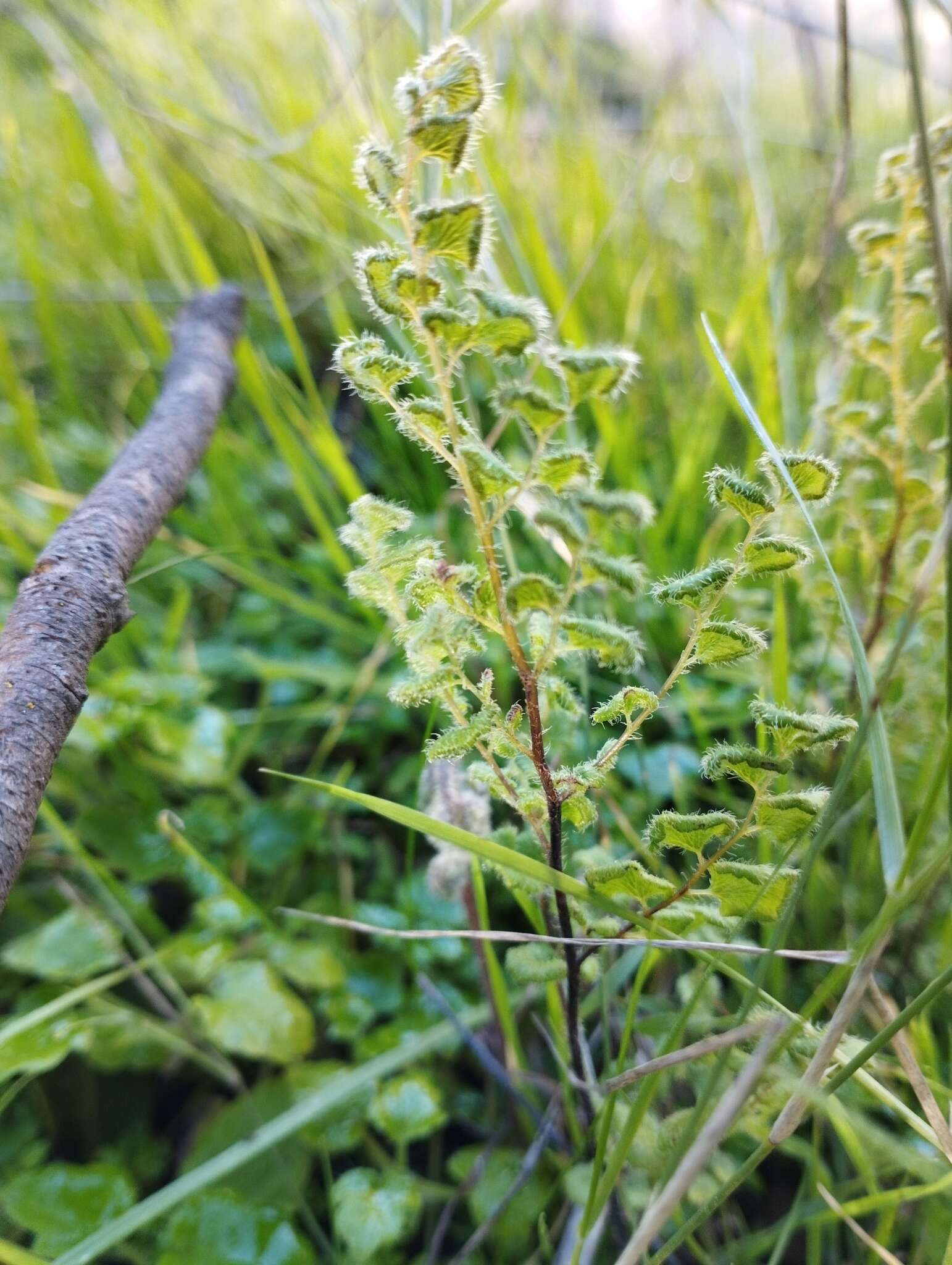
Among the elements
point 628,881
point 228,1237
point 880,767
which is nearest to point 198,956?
point 228,1237

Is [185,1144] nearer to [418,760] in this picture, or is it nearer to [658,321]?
[418,760]

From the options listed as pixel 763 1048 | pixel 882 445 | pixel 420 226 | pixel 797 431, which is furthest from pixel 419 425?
pixel 797 431

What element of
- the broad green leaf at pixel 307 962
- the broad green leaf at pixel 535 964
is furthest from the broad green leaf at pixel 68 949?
the broad green leaf at pixel 535 964

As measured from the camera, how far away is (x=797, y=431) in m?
0.98

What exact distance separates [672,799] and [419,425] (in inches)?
20.6

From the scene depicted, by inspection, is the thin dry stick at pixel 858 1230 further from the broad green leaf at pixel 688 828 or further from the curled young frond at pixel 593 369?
the curled young frond at pixel 593 369

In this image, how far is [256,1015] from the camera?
2.05 ft

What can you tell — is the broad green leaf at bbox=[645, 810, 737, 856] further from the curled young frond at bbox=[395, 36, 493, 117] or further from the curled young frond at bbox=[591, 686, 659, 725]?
the curled young frond at bbox=[395, 36, 493, 117]

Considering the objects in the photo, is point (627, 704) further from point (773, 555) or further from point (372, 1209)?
point (372, 1209)

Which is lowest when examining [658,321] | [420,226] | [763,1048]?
[763,1048]

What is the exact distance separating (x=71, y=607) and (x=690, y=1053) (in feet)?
1.24

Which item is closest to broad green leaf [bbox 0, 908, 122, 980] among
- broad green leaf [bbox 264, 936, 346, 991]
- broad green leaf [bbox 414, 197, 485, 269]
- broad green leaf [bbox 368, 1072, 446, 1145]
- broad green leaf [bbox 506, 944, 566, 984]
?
broad green leaf [bbox 264, 936, 346, 991]

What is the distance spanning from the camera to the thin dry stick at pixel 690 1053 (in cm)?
35

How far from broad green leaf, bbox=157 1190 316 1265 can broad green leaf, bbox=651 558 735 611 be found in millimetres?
483
